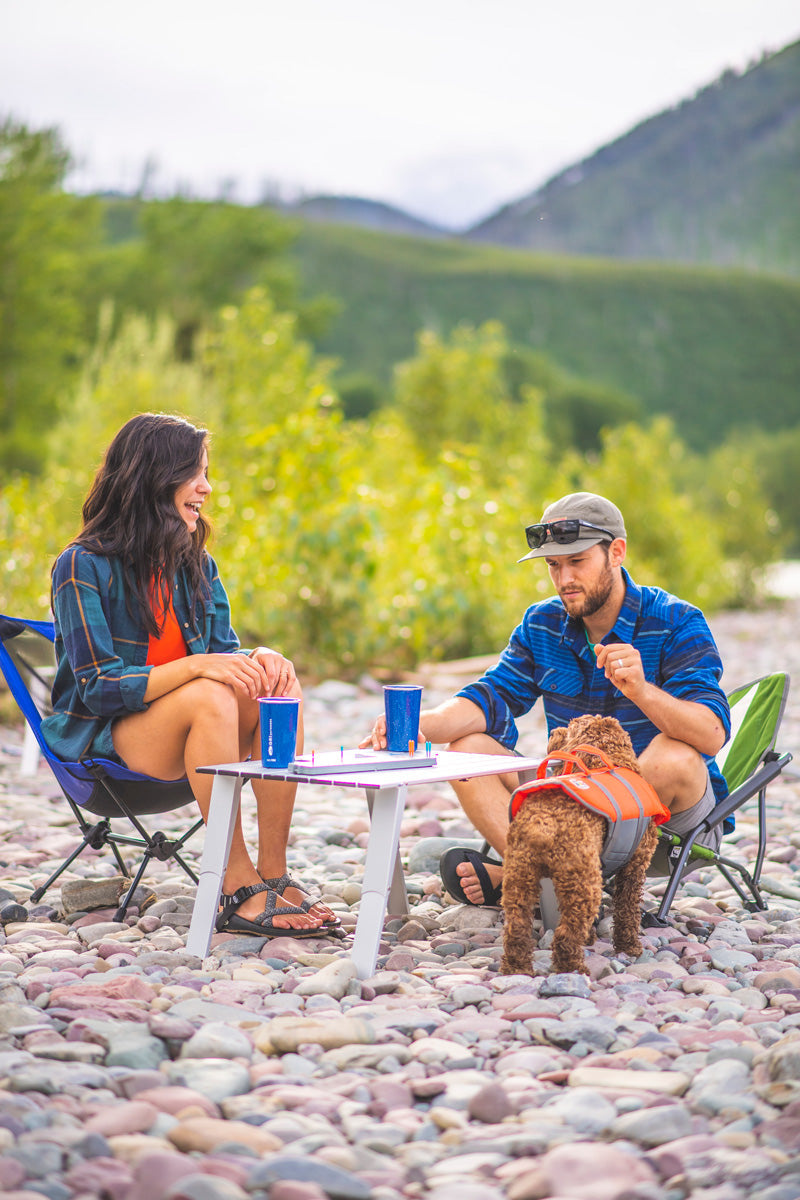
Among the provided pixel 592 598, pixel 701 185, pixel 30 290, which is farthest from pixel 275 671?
pixel 701 185

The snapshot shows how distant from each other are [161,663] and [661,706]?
1575 mm

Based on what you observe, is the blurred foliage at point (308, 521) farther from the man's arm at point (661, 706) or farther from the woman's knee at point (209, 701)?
the man's arm at point (661, 706)

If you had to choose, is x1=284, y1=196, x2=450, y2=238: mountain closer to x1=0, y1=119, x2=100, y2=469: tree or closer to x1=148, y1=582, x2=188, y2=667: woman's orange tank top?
x1=0, y1=119, x2=100, y2=469: tree

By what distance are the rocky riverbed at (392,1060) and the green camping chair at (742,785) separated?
131mm

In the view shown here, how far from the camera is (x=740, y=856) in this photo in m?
4.74

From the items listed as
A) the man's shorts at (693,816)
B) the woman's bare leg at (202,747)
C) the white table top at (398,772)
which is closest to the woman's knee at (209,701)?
the woman's bare leg at (202,747)

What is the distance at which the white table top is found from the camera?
3010 mm

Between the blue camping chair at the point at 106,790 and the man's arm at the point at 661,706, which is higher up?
the man's arm at the point at 661,706

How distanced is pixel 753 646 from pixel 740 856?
406 inches

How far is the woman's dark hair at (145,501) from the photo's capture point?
3625 millimetres

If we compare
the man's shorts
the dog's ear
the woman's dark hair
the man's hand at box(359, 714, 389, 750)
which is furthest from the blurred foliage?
the man's shorts

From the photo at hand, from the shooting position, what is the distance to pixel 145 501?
3.64 meters

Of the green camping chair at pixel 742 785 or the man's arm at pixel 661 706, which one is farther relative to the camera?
the green camping chair at pixel 742 785

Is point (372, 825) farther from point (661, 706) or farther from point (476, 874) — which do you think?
point (661, 706)
